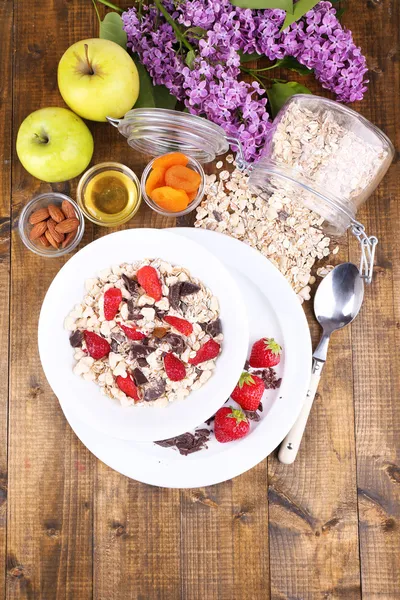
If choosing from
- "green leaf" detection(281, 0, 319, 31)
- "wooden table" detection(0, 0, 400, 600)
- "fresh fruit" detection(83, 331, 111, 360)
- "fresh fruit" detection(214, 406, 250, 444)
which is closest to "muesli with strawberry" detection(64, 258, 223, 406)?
"fresh fruit" detection(83, 331, 111, 360)

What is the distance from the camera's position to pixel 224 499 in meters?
1.16

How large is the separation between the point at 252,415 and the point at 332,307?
0.85 ft

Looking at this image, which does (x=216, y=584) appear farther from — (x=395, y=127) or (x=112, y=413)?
(x=395, y=127)

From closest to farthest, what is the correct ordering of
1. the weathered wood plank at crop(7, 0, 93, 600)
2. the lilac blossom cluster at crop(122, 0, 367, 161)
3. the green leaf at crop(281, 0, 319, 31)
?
the green leaf at crop(281, 0, 319, 31) → the lilac blossom cluster at crop(122, 0, 367, 161) → the weathered wood plank at crop(7, 0, 93, 600)

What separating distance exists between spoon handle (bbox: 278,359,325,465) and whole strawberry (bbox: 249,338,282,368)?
0.28ft

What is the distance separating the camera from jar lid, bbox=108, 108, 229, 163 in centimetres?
103

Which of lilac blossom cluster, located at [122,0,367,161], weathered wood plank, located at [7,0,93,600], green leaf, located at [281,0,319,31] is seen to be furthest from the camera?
weathered wood plank, located at [7,0,93,600]

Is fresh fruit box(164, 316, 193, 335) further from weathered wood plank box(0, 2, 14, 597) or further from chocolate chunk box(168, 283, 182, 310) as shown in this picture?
weathered wood plank box(0, 2, 14, 597)

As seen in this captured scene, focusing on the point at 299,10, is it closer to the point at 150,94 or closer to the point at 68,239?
the point at 150,94

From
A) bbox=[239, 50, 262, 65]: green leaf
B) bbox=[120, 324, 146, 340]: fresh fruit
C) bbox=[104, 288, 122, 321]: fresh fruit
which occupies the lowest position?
bbox=[120, 324, 146, 340]: fresh fruit

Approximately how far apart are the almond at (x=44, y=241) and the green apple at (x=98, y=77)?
249 millimetres

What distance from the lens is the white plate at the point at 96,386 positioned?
3.16ft

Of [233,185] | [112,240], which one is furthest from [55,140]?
[233,185]

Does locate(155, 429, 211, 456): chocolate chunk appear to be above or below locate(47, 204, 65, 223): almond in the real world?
below
